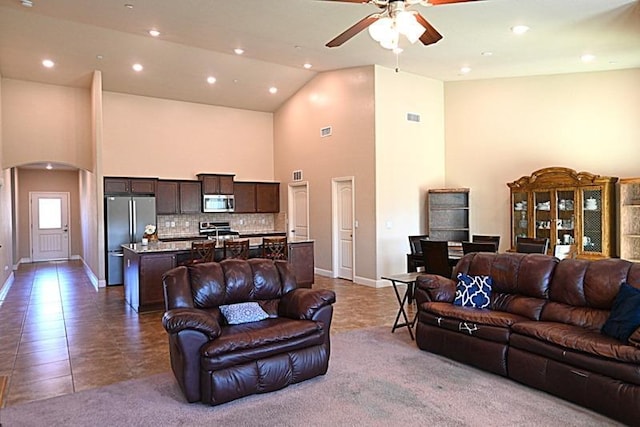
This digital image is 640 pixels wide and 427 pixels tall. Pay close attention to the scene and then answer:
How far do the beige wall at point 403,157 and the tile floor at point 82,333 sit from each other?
112cm

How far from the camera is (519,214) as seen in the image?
7.08 metres

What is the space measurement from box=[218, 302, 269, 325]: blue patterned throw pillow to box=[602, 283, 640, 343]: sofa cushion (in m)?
2.70

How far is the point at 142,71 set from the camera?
7895 mm

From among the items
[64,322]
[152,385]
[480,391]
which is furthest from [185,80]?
[480,391]

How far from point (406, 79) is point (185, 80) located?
435 centimetres

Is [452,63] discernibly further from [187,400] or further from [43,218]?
[43,218]

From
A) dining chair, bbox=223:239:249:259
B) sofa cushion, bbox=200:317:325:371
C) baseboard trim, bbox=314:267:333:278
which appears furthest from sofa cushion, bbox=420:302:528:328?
baseboard trim, bbox=314:267:333:278

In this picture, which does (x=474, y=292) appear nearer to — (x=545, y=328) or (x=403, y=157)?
(x=545, y=328)

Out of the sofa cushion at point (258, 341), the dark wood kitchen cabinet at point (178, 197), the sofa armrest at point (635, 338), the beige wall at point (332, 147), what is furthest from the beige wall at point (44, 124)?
the sofa armrest at point (635, 338)

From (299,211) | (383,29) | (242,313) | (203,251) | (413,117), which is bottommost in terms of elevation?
(242,313)

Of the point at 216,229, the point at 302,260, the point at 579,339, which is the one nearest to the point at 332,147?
the point at 302,260

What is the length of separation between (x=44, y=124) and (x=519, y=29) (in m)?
8.55

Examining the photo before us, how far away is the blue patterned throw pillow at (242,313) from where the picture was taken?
3.56 metres

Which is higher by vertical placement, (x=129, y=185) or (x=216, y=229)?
(x=129, y=185)
